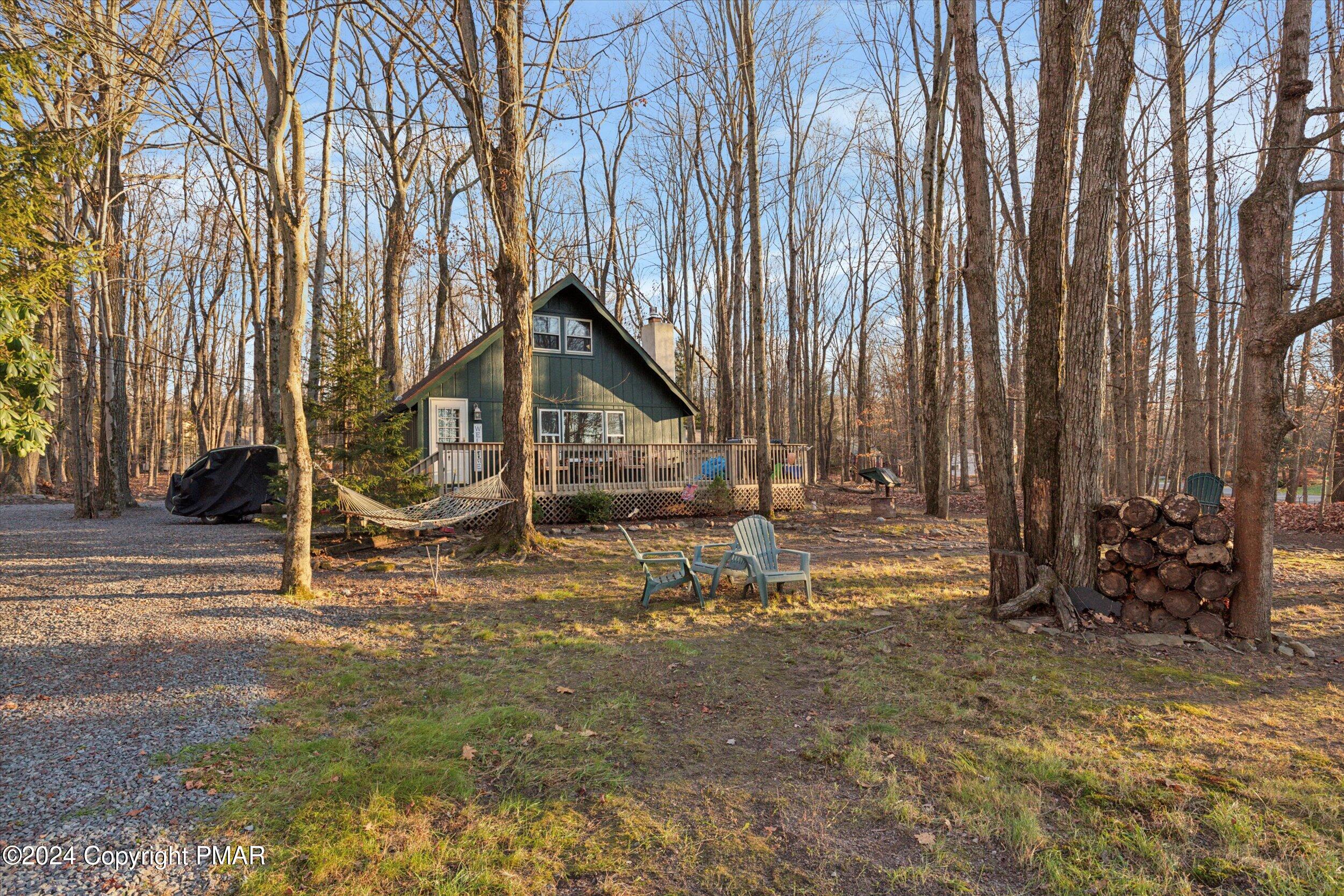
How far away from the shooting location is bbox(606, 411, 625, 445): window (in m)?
17.4

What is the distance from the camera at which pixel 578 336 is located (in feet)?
55.6

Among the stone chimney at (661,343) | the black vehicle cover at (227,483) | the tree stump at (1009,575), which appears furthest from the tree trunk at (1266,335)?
the black vehicle cover at (227,483)

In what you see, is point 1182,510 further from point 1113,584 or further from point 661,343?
point 661,343

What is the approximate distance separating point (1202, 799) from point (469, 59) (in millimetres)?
10276

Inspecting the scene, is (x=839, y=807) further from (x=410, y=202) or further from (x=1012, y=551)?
(x=410, y=202)

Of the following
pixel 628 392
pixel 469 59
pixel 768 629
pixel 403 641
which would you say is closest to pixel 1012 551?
pixel 768 629

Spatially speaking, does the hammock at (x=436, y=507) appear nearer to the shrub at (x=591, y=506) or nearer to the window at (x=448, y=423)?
the shrub at (x=591, y=506)

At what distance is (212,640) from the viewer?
528cm

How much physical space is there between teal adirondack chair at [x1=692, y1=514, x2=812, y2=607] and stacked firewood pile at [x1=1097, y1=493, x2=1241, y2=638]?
8.78ft

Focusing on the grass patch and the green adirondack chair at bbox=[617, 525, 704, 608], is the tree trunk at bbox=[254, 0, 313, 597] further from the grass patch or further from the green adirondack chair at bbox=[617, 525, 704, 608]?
the green adirondack chair at bbox=[617, 525, 704, 608]

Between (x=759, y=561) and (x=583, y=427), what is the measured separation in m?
10.6

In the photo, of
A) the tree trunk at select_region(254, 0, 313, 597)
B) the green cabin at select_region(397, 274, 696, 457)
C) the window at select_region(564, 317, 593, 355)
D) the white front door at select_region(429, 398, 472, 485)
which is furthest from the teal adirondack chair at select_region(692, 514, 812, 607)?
the window at select_region(564, 317, 593, 355)

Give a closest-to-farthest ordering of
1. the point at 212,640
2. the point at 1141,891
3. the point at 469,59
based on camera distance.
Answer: the point at 1141,891
the point at 212,640
the point at 469,59

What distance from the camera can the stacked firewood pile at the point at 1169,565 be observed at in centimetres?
529
